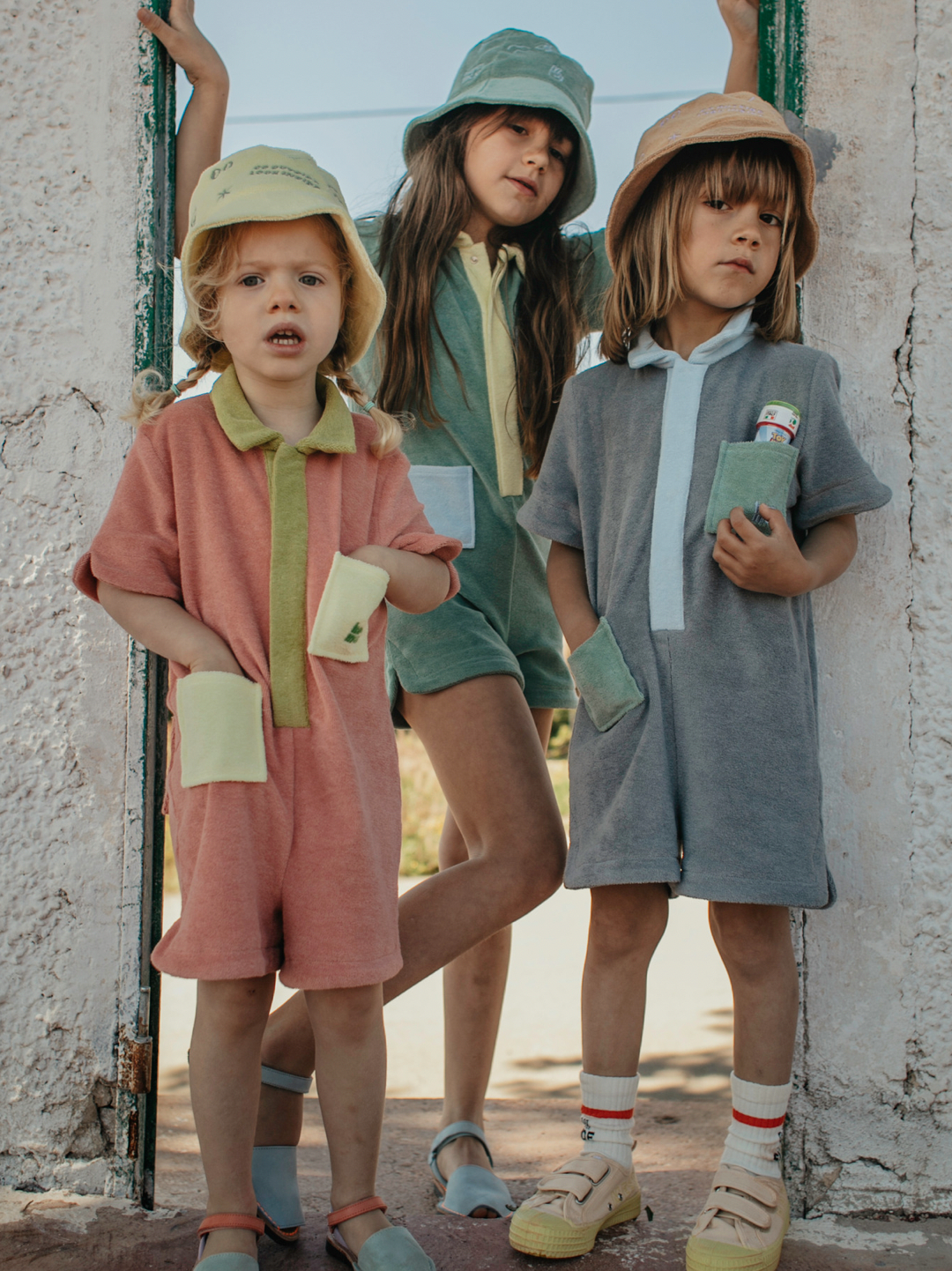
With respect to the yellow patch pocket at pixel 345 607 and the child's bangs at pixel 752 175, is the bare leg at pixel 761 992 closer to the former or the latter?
the yellow patch pocket at pixel 345 607

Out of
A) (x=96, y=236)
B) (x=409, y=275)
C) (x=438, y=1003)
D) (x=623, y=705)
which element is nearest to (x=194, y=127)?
(x=96, y=236)

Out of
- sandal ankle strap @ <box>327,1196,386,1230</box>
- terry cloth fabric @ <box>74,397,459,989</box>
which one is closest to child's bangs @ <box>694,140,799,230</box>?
terry cloth fabric @ <box>74,397,459,989</box>

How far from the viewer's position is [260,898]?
5.20 feet

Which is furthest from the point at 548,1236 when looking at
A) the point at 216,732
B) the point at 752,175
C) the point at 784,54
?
the point at 784,54

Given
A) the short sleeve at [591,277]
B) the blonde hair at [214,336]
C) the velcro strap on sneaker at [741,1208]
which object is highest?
the short sleeve at [591,277]

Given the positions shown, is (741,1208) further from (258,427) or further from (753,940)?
(258,427)

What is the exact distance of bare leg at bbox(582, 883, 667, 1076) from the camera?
1.78 m

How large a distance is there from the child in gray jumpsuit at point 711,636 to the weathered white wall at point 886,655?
5.4 inches

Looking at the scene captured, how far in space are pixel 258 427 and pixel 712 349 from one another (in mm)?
771

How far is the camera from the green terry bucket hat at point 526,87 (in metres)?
2.20

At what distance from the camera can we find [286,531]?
1.68m

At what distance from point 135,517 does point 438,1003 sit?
137 inches

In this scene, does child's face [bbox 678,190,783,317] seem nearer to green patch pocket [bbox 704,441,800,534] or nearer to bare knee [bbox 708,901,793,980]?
green patch pocket [bbox 704,441,800,534]

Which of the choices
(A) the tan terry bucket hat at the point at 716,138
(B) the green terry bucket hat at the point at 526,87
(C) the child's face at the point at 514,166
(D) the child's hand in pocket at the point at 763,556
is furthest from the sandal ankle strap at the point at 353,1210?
(B) the green terry bucket hat at the point at 526,87
